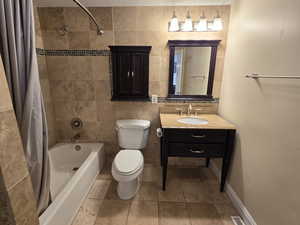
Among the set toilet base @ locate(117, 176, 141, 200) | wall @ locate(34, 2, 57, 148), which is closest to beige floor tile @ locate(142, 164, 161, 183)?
toilet base @ locate(117, 176, 141, 200)

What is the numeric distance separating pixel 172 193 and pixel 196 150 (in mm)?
608

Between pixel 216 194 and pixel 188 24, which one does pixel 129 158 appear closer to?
pixel 216 194

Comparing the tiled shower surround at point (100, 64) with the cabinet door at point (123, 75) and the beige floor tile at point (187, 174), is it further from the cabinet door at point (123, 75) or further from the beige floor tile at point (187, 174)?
the beige floor tile at point (187, 174)

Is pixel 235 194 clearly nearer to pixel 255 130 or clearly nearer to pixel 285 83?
pixel 255 130

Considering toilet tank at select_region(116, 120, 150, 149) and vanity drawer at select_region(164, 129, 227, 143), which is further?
toilet tank at select_region(116, 120, 150, 149)

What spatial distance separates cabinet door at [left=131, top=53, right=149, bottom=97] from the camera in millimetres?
1959

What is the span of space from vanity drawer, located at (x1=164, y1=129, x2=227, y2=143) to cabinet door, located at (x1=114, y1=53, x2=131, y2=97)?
89cm

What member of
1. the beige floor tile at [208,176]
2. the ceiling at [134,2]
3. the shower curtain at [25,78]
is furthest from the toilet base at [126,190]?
the ceiling at [134,2]

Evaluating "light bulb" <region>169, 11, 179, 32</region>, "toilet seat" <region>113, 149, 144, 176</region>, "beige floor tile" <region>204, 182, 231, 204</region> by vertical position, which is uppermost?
"light bulb" <region>169, 11, 179, 32</region>

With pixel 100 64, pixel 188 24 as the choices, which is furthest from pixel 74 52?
pixel 188 24

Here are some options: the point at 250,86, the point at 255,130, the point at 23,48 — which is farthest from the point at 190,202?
the point at 23,48

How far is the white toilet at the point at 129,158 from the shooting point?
1503 millimetres

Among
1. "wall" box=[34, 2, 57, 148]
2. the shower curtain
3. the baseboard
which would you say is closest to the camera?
the shower curtain

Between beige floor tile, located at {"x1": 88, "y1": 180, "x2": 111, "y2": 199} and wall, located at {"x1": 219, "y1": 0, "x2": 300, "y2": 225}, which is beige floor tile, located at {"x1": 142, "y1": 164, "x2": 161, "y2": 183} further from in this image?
wall, located at {"x1": 219, "y1": 0, "x2": 300, "y2": 225}
